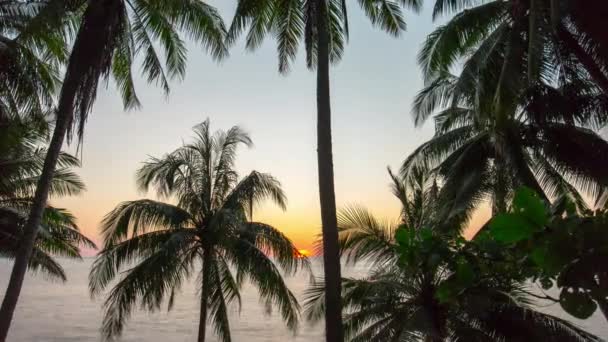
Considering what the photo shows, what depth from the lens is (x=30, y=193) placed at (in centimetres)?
1598

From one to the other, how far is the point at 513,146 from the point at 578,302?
12.2 metres

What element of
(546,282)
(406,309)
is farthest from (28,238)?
(546,282)

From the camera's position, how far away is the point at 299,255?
43.9 feet

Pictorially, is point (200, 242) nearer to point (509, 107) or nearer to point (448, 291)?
point (509, 107)

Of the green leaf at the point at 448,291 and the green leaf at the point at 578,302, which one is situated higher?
the green leaf at the point at 448,291

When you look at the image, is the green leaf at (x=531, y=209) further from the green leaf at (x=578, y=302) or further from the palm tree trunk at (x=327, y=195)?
the palm tree trunk at (x=327, y=195)

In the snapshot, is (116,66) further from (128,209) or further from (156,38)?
(128,209)

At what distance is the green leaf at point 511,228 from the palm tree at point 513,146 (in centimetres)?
851

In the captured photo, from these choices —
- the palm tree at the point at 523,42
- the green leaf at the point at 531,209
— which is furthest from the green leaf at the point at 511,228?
the palm tree at the point at 523,42

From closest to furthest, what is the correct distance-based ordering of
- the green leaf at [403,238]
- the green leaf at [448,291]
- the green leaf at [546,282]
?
the green leaf at [546,282]
the green leaf at [448,291]
the green leaf at [403,238]

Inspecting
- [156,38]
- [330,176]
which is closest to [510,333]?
[330,176]

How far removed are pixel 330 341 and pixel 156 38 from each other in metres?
7.08

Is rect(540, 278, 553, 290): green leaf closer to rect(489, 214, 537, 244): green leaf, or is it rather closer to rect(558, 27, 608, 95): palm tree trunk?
rect(489, 214, 537, 244): green leaf

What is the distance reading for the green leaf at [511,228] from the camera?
5.83 ft
